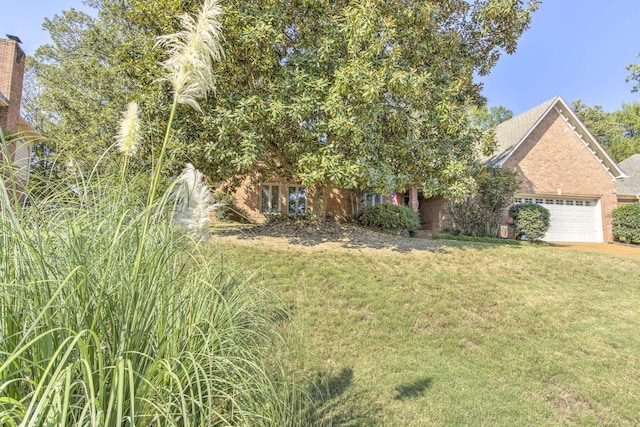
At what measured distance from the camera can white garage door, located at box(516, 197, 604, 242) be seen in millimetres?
17359

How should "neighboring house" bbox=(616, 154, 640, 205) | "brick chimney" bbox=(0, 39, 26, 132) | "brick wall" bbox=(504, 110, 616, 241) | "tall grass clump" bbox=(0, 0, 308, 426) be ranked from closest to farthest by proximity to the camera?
"tall grass clump" bbox=(0, 0, 308, 426) < "brick chimney" bbox=(0, 39, 26, 132) < "brick wall" bbox=(504, 110, 616, 241) < "neighboring house" bbox=(616, 154, 640, 205)

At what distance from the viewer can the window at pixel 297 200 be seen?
17.7 m

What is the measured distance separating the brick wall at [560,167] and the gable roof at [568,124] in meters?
0.30

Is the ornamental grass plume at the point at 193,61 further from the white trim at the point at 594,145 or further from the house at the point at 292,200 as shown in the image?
the white trim at the point at 594,145

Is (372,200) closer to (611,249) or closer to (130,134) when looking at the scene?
(611,249)

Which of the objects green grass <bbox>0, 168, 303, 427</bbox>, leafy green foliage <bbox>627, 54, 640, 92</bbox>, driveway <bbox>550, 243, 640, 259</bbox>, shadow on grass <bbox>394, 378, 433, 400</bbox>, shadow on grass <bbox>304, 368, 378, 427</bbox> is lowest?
shadow on grass <bbox>394, 378, 433, 400</bbox>

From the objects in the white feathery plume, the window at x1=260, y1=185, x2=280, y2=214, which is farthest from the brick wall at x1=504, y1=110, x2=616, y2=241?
the white feathery plume

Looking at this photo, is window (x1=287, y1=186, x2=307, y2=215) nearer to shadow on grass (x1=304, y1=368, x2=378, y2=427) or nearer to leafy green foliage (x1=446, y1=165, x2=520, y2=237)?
leafy green foliage (x1=446, y1=165, x2=520, y2=237)

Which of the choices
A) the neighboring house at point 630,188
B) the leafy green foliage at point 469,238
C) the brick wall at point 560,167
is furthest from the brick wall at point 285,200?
the neighboring house at point 630,188

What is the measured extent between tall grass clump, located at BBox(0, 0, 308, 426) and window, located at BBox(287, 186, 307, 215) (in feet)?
51.1

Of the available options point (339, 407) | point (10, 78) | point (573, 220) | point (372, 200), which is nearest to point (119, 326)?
point (339, 407)

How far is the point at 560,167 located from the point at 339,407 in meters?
18.7

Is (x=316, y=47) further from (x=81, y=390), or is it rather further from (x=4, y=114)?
(x=4, y=114)

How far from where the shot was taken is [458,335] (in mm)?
5316
